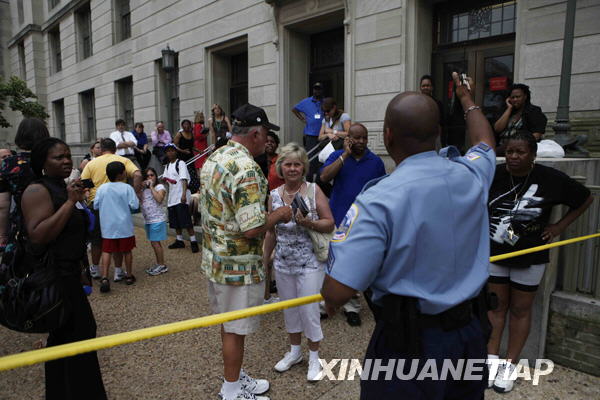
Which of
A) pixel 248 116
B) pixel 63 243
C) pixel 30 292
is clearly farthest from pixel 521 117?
pixel 30 292

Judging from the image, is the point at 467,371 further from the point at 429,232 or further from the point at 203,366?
the point at 203,366

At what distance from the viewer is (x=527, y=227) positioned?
10.4ft

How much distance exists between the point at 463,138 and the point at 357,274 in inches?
287

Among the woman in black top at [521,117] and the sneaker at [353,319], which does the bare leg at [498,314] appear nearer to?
the sneaker at [353,319]

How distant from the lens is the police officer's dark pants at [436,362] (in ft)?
5.35

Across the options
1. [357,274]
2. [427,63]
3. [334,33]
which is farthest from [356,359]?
[334,33]

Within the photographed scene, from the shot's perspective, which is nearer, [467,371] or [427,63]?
[467,371]

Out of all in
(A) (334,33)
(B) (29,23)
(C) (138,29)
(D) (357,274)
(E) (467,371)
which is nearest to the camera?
(D) (357,274)

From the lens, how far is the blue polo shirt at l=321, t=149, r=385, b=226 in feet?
14.6

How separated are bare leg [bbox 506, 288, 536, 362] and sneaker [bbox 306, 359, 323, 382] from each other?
159cm

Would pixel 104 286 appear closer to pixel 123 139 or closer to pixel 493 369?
pixel 493 369

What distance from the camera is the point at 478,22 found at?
7633 mm

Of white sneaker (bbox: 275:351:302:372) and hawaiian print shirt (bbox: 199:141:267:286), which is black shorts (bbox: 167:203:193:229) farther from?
hawaiian print shirt (bbox: 199:141:267:286)

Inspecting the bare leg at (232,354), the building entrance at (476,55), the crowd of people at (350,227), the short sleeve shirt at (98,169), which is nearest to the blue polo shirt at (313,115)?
the building entrance at (476,55)
